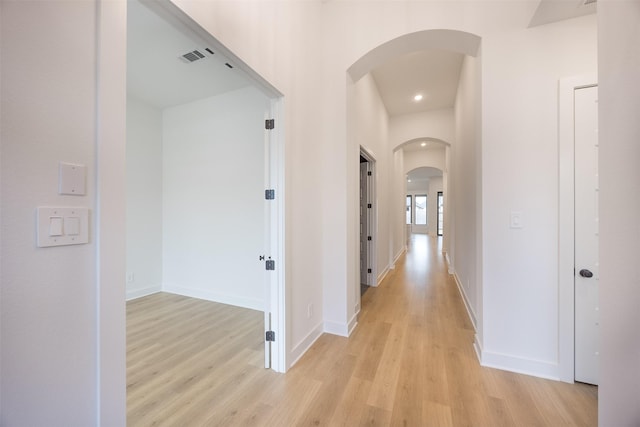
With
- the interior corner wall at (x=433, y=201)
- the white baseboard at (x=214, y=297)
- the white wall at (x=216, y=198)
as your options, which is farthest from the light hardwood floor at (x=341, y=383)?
the interior corner wall at (x=433, y=201)

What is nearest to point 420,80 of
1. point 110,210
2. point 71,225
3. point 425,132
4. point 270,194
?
point 425,132

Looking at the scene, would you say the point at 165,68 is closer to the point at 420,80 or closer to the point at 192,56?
the point at 192,56

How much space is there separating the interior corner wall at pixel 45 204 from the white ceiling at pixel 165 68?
1.33 metres

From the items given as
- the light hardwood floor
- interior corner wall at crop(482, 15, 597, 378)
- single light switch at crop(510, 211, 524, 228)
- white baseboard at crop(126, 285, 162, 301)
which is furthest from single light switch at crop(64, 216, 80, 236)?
white baseboard at crop(126, 285, 162, 301)

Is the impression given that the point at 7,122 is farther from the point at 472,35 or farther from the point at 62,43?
the point at 472,35

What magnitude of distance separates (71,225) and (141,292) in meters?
3.85

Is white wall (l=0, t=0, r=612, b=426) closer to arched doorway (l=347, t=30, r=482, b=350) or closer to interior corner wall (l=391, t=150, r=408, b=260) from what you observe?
arched doorway (l=347, t=30, r=482, b=350)

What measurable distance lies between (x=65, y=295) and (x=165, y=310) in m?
3.08

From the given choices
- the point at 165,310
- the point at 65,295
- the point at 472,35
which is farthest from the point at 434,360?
the point at 165,310

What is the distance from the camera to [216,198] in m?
3.82

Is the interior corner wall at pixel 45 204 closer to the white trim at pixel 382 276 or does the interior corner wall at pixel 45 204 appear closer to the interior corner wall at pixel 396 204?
the white trim at pixel 382 276

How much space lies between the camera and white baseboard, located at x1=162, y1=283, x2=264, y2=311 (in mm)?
3549

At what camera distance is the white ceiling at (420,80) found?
3.77 metres

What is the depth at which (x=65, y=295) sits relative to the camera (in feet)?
2.73
